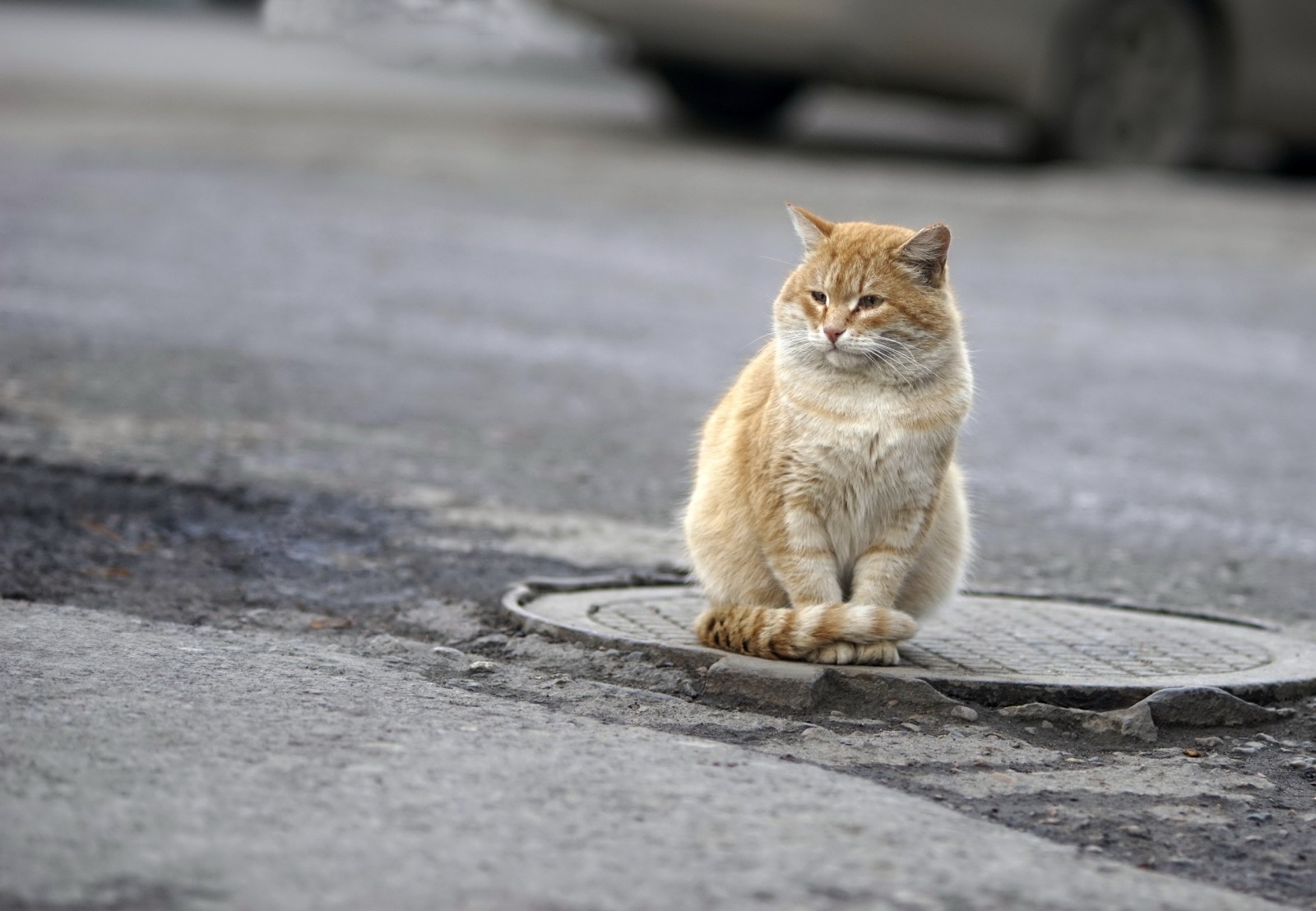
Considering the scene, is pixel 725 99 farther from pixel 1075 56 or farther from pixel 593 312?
pixel 593 312

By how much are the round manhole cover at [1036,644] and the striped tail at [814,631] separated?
5cm

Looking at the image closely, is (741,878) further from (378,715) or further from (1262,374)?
(1262,374)

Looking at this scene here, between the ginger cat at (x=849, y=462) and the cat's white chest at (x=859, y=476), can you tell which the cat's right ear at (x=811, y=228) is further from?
the cat's white chest at (x=859, y=476)

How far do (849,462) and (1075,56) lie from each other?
913cm

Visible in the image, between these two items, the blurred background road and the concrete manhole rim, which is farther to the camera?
the blurred background road

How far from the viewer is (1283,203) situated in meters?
11.9

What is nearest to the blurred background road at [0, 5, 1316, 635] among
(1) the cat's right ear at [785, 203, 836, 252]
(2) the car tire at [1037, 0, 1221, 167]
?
(2) the car tire at [1037, 0, 1221, 167]

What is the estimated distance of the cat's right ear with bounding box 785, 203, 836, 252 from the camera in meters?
3.99

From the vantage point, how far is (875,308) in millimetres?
3830

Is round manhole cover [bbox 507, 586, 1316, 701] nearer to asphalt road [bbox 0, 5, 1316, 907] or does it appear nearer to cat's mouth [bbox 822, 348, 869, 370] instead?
asphalt road [bbox 0, 5, 1316, 907]

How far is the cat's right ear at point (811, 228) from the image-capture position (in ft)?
13.1

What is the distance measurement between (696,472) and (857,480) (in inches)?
28.0

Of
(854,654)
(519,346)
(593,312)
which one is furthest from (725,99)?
(854,654)

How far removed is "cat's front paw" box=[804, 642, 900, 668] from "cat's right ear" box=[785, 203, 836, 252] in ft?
3.13
